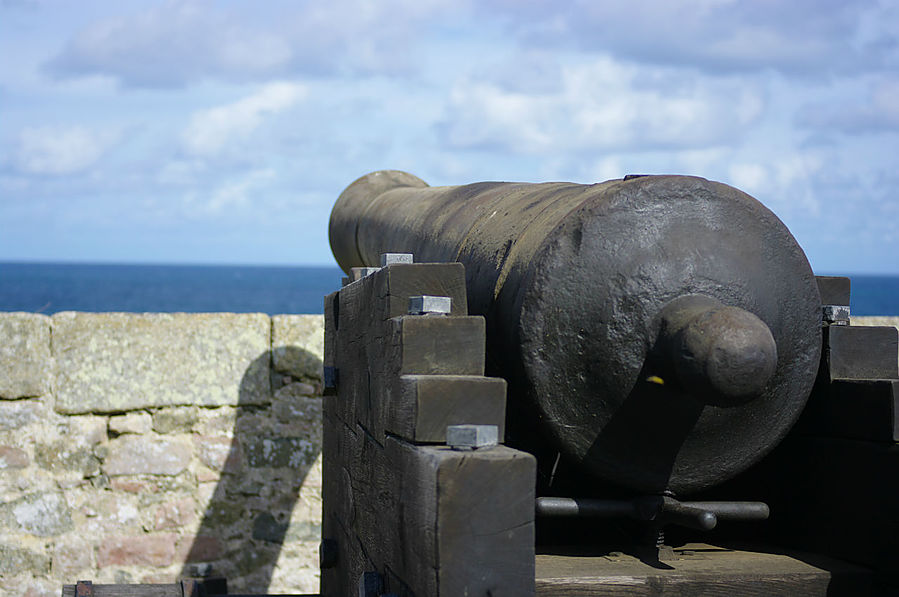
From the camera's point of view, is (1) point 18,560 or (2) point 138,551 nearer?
(1) point 18,560

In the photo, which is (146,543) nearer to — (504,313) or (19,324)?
(19,324)

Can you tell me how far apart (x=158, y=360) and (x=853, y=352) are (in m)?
4.16

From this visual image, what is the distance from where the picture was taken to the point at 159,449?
5.79m

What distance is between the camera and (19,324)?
5.59 meters

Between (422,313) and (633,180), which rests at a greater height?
(633,180)

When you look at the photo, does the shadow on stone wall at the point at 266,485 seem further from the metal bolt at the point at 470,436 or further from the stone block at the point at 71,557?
the metal bolt at the point at 470,436

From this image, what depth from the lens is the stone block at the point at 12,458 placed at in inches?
219

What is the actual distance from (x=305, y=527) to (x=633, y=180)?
4209 millimetres

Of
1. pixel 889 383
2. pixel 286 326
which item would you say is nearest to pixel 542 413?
pixel 889 383

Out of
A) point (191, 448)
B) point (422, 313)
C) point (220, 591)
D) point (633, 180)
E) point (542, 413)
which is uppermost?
point (633, 180)

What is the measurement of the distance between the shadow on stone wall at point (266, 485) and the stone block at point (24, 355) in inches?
40.8

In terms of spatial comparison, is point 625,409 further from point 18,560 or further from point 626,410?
point 18,560

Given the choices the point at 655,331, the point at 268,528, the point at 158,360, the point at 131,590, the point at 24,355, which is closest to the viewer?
the point at 655,331

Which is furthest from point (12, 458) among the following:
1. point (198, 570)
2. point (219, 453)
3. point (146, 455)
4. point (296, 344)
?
point (296, 344)
